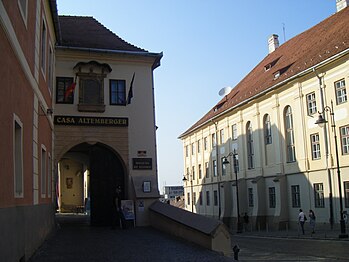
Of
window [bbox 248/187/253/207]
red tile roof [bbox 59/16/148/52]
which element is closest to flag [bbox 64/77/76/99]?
red tile roof [bbox 59/16/148/52]

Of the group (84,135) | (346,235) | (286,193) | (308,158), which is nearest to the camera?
(84,135)

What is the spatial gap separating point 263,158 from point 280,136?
373cm

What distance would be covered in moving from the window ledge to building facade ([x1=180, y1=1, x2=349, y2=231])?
15466mm

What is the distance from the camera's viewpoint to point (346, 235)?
2517 cm

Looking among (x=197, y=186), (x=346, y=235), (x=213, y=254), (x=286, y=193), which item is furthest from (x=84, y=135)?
(x=197, y=186)

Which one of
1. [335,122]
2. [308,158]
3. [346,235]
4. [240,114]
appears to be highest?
[240,114]

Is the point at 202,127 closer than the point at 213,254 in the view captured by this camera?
No

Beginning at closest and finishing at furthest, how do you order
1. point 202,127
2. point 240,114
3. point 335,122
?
point 335,122 → point 240,114 → point 202,127

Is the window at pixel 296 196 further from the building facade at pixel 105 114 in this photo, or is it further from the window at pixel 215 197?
the building facade at pixel 105 114

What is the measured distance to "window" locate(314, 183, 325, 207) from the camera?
3356 cm

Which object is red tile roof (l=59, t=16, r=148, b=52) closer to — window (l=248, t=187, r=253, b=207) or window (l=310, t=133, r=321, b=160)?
window (l=310, t=133, r=321, b=160)

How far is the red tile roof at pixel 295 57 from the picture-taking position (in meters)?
34.0

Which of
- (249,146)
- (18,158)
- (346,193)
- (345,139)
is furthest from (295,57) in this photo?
(18,158)

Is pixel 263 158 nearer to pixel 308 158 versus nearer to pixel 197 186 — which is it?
pixel 308 158
